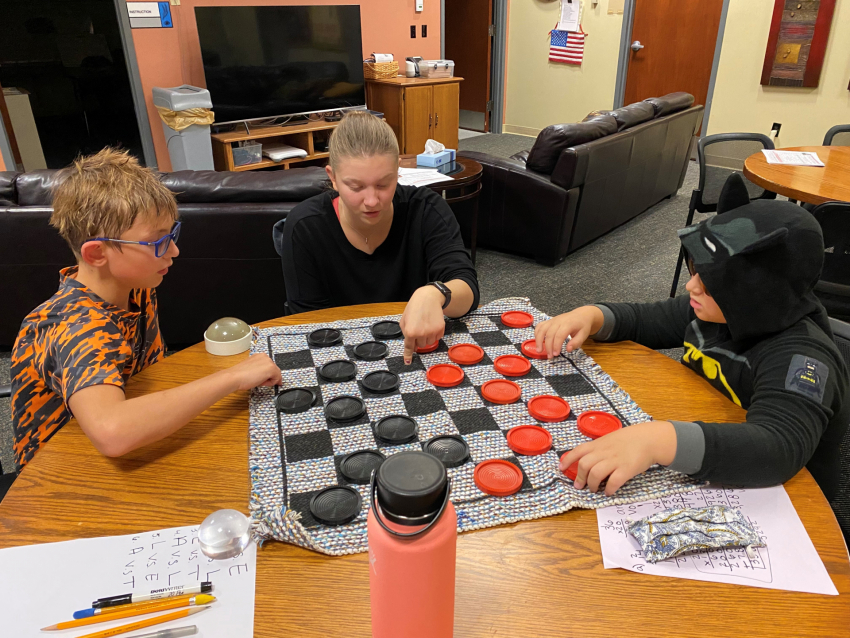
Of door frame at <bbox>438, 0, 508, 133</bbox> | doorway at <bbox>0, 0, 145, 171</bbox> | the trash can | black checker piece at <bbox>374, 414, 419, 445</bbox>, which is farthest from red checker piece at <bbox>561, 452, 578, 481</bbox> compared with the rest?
door frame at <bbox>438, 0, 508, 133</bbox>

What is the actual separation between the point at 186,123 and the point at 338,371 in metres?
4.13

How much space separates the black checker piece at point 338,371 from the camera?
3.76 ft

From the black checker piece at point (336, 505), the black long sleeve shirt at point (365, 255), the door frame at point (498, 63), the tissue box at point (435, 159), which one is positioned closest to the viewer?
the black checker piece at point (336, 505)

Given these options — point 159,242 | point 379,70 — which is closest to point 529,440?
point 159,242

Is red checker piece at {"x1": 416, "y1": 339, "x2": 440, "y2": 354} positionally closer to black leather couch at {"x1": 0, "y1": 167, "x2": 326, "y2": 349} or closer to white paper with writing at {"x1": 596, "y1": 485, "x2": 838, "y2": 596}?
white paper with writing at {"x1": 596, "y1": 485, "x2": 838, "y2": 596}

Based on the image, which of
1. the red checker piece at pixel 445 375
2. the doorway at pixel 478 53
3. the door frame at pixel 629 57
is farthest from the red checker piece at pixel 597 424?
the doorway at pixel 478 53

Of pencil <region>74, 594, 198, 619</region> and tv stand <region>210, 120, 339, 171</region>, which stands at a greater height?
pencil <region>74, 594, 198, 619</region>

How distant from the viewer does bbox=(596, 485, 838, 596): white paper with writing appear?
76 centimetres

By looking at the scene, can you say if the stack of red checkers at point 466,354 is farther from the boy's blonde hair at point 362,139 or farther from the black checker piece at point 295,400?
the boy's blonde hair at point 362,139

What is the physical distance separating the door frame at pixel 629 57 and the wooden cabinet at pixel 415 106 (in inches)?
78.7

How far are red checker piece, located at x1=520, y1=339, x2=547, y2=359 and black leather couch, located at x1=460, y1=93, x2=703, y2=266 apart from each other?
247 centimetres

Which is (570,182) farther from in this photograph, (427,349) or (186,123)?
(186,123)

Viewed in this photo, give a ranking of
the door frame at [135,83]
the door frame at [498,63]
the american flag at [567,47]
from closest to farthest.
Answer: the door frame at [135,83], the american flag at [567,47], the door frame at [498,63]

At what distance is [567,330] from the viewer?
1.23 m
